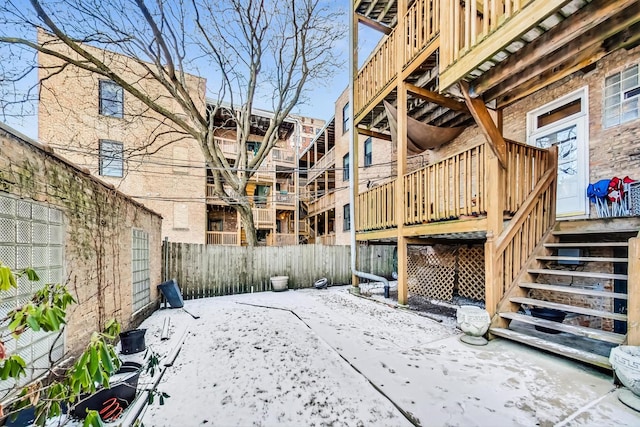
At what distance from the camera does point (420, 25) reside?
5.76 meters

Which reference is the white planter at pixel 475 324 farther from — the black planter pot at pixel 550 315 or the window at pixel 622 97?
the window at pixel 622 97

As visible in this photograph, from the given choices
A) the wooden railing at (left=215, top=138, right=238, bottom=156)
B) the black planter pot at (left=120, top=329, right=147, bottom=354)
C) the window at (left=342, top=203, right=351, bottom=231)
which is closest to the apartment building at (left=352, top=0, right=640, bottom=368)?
the black planter pot at (left=120, top=329, right=147, bottom=354)

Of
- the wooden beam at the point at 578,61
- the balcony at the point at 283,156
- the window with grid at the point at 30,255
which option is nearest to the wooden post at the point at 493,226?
the wooden beam at the point at 578,61

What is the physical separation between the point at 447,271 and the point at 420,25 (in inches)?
228

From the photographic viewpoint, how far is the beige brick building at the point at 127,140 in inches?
467

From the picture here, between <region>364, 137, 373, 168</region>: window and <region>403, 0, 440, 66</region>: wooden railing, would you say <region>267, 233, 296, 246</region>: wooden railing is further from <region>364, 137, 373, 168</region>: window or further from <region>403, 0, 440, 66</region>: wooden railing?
<region>403, 0, 440, 66</region>: wooden railing

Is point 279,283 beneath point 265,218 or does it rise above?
beneath

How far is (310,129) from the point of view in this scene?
26.5 m

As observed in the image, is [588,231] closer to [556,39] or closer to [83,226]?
[556,39]

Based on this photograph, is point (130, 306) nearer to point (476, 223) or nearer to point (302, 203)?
point (476, 223)

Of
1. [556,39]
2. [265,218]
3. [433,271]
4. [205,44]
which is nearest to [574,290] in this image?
[556,39]

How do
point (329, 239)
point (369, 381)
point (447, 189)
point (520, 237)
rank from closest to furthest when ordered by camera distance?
point (369, 381)
point (520, 237)
point (447, 189)
point (329, 239)

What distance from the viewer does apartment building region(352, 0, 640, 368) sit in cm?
323

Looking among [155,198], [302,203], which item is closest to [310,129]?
[302,203]
